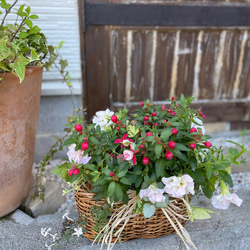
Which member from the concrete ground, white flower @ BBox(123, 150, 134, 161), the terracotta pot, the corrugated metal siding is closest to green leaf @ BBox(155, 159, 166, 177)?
white flower @ BBox(123, 150, 134, 161)

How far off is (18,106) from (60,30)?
87 centimetres

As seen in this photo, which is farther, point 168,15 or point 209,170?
point 168,15

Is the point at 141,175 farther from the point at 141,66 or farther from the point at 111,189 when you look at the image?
the point at 141,66

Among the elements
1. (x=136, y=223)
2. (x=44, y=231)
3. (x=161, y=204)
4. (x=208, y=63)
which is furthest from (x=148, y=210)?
(x=208, y=63)

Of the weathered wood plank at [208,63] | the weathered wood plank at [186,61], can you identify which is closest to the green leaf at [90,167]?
the weathered wood plank at [186,61]

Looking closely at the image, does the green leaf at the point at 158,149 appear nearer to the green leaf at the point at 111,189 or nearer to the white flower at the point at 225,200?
the green leaf at the point at 111,189

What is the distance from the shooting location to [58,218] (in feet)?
4.65

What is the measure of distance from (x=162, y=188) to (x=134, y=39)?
4.71 feet

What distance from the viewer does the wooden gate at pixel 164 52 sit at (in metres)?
2.06

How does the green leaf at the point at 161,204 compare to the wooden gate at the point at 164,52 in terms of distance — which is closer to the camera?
the green leaf at the point at 161,204

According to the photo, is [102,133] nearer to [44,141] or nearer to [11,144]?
[11,144]

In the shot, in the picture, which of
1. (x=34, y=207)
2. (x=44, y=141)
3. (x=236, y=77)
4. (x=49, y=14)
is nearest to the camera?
(x=34, y=207)

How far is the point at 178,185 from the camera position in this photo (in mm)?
989

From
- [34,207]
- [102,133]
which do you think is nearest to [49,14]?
[102,133]
